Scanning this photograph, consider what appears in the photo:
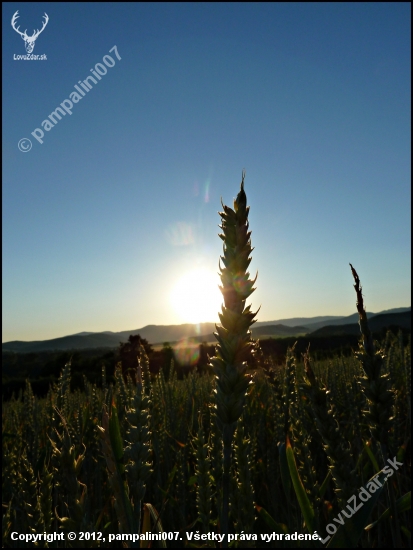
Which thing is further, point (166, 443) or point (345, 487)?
point (166, 443)

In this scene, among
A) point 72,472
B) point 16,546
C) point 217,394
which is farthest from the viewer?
point 16,546

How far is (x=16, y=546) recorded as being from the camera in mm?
2115

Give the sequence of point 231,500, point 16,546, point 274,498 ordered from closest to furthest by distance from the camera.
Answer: point 231,500 < point 16,546 < point 274,498

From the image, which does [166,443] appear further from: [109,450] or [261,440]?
[109,450]

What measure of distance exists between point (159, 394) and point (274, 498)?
140 centimetres

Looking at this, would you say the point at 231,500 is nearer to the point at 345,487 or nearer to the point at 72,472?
the point at 345,487

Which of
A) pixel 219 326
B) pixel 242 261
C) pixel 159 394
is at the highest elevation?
pixel 242 261

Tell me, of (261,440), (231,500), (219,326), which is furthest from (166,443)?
(219,326)

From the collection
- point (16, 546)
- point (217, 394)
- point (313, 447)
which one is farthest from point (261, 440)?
point (217, 394)

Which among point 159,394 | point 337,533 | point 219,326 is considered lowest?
point 159,394

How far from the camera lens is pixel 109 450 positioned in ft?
2.17

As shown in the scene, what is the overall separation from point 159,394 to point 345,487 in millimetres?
3024

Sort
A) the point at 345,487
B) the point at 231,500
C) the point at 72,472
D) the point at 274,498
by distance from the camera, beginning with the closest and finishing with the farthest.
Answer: the point at 72,472 < the point at 345,487 < the point at 231,500 < the point at 274,498

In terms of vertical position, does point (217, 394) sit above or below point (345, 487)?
above
